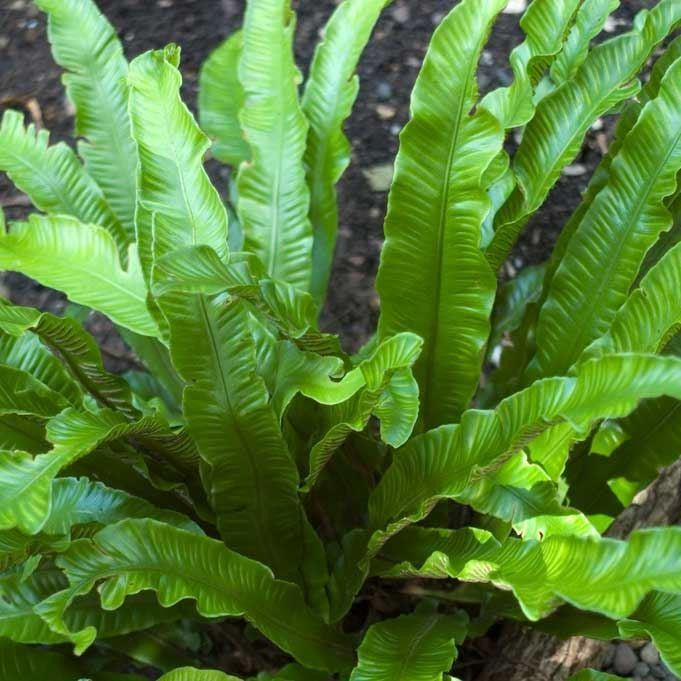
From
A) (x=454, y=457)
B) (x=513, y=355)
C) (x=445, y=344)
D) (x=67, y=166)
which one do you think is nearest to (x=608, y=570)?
(x=454, y=457)

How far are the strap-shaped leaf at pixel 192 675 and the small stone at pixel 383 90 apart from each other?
1.21 m

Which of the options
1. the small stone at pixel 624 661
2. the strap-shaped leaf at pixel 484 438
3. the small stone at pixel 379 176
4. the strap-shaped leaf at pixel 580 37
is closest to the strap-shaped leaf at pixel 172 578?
the strap-shaped leaf at pixel 484 438

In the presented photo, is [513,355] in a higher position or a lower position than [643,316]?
lower

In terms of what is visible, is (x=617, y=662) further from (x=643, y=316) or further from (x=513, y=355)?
(x=643, y=316)

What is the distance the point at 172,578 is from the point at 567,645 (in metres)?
0.55

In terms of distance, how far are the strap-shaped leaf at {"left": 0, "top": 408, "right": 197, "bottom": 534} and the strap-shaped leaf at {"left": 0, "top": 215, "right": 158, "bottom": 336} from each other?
0.40ft

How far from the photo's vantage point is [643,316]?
3.26 ft

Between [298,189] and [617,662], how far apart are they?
0.82 m

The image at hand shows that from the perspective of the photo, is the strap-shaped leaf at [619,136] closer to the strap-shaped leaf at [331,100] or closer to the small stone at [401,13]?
the strap-shaped leaf at [331,100]

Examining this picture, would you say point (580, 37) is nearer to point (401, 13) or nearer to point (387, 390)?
point (387, 390)

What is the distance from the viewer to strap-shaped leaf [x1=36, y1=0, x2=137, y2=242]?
1302 millimetres

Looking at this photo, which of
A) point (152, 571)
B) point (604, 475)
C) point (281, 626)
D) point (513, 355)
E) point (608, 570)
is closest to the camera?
point (608, 570)

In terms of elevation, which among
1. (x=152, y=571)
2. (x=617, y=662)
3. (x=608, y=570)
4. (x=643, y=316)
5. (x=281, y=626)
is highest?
(x=643, y=316)

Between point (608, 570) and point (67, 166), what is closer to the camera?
point (608, 570)
